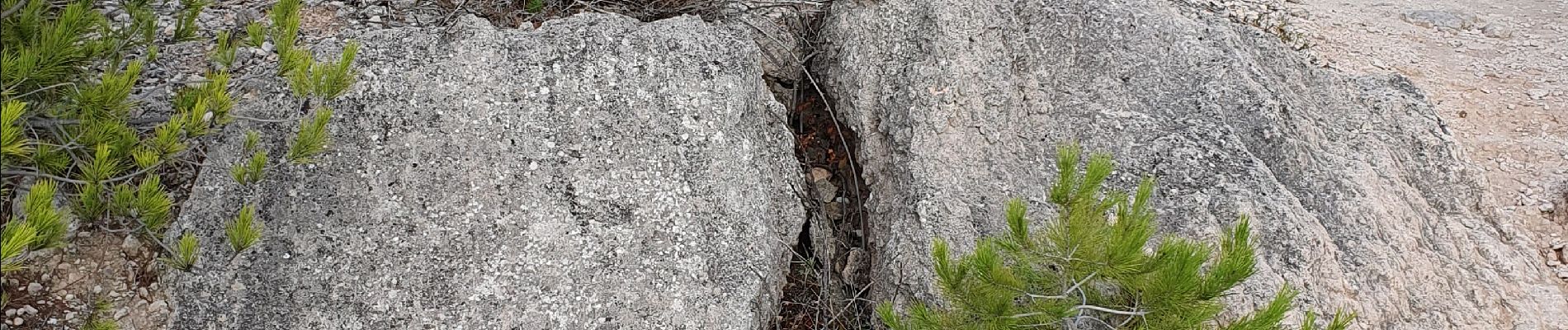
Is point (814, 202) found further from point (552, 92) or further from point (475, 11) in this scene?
point (475, 11)

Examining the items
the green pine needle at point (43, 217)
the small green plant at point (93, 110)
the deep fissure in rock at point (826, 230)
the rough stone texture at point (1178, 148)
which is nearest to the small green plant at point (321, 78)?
the small green plant at point (93, 110)

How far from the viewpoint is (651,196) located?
9.90 feet

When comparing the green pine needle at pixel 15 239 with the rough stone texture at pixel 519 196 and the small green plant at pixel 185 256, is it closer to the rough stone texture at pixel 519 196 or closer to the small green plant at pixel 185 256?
the small green plant at pixel 185 256

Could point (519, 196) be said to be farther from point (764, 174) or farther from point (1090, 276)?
point (1090, 276)

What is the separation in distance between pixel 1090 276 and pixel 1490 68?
3933 millimetres

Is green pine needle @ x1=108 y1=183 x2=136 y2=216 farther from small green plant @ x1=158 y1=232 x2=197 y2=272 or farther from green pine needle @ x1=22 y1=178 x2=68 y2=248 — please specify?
green pine needle @ x1=22 y1=178 x2=68 y2=248

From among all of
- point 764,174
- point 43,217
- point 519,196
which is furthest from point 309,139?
point 764,174

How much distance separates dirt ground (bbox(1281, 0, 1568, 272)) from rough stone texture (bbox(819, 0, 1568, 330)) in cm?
40

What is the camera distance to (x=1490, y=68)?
5.02 m

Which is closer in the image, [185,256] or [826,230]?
[185,256]

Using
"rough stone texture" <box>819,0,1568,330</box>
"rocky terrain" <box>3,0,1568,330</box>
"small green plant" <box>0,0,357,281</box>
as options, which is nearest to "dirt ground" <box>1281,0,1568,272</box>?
"rocky terrain" <box>3,0,1568,330</box>

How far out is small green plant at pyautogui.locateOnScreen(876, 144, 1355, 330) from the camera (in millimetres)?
2104

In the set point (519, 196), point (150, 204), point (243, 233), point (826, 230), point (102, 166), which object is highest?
point (102, 166)

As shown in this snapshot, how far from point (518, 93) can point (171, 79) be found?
1053 mm
